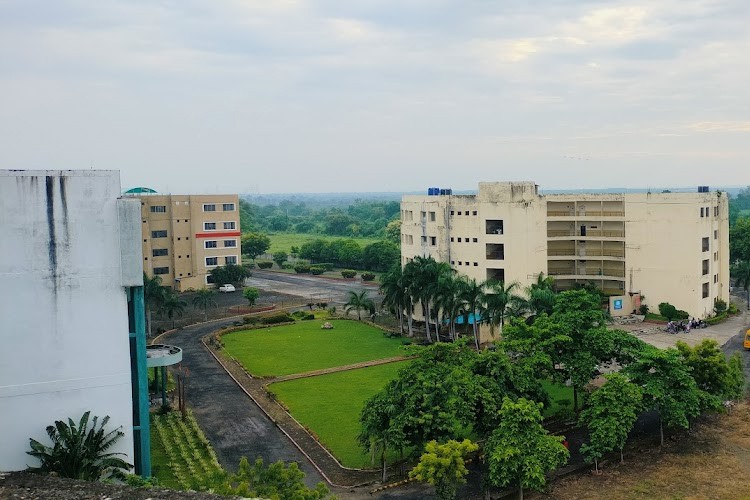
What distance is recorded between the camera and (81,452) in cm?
2383

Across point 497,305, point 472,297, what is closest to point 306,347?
point 472,297

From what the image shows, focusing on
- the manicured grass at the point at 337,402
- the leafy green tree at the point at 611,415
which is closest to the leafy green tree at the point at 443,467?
the manicured grass at the point at 337,402

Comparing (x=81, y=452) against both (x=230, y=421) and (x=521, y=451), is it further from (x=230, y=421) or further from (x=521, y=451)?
(x=521, y=451)

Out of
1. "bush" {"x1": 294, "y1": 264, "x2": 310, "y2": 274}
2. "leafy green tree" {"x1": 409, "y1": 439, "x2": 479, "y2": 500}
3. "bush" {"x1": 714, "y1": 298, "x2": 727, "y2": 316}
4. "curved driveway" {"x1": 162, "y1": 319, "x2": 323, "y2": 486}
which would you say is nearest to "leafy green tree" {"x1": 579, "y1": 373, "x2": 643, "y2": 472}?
"leafy green tree" {"x1": 409, "y1": 439, "x2": 479, "y2": 500}

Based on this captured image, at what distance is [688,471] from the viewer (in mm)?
27234

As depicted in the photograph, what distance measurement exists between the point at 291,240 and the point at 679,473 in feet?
439

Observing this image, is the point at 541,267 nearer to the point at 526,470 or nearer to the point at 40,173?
the point at 526,470

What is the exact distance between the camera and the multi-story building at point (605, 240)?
184ft

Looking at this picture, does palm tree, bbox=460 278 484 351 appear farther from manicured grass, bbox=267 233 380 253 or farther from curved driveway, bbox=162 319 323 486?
manicured grass, bbox=267 233 380 253

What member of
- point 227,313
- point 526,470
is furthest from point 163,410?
point 227,313

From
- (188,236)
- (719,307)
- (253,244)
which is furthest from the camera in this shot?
(253,244)

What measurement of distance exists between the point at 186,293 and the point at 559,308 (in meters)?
53.2

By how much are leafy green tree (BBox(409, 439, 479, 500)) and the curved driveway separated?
6022 mm

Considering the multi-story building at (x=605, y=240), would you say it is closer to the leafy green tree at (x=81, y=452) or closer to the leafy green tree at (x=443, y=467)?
the leafy green tree at (x=443, y=467)
